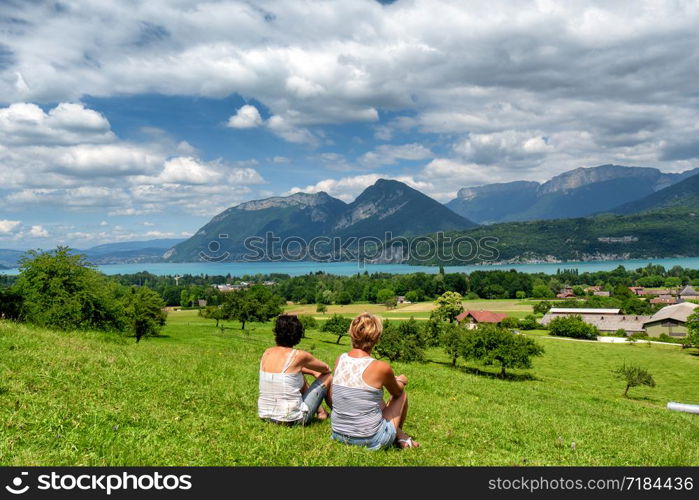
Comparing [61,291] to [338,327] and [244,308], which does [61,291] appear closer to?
[244,308]

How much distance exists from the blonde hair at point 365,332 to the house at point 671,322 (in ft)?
363

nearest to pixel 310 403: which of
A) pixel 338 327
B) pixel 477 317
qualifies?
pixel 338 327

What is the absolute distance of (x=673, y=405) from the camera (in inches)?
960

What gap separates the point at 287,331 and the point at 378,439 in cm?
253

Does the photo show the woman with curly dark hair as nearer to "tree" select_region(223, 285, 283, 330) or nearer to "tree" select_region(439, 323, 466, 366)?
"tree" select_region(439, 323, 466, 366)

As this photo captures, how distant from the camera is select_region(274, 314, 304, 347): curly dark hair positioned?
28.4 ft

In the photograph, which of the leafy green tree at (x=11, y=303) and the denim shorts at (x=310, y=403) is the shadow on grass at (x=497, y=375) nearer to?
the leafy green tree at (x=11, y=303)

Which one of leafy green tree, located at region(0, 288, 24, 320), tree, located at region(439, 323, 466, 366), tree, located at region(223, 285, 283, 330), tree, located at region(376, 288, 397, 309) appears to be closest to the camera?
leafy green tree, located at region(0, 288, 24, 320)

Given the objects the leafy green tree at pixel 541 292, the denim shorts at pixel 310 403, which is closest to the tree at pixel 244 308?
the denim shorts at pixel 310 403

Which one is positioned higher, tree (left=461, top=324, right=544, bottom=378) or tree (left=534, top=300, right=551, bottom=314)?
tree (left=461, top=324, right=544, bottom=378)

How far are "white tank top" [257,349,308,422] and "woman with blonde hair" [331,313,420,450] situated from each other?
38.6 inches

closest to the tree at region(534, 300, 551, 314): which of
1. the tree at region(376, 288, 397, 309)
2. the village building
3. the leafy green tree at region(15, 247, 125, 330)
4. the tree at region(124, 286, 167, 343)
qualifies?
the village building
